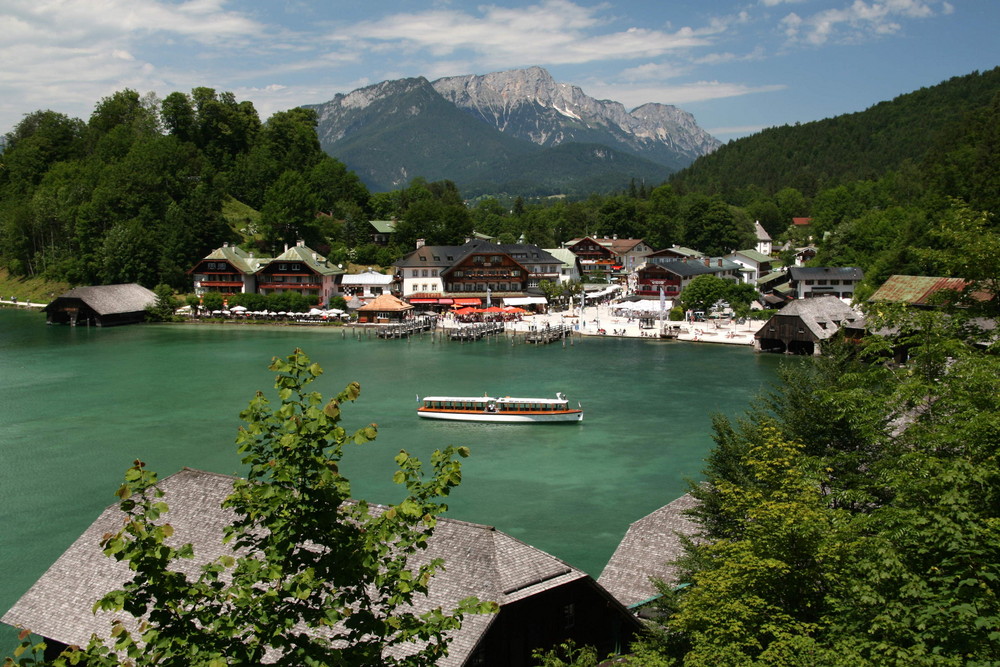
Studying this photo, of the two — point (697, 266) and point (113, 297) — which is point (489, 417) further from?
point (697, 266)

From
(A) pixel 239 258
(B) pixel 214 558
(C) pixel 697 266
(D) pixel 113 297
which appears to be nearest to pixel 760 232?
(C) pixel 697 266

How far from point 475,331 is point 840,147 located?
112170 mm

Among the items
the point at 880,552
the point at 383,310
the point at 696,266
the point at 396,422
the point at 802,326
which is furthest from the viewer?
the point at 696,266

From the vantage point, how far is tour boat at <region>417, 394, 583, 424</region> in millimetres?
28609

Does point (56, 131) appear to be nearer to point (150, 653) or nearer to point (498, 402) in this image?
point (498, 402)

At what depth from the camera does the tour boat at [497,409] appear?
2861cm

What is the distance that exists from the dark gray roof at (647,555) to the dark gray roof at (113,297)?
50179 mm

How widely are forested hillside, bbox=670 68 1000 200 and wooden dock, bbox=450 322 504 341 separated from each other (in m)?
80.0

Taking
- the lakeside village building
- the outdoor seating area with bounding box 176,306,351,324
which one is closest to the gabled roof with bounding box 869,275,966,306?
the lakeside village building

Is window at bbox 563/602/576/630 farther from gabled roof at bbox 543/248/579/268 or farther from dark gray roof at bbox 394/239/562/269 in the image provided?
gabled roof at bbox 543/248/579/268

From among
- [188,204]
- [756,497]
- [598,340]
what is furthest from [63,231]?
[756,497]

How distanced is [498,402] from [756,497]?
19.5 m

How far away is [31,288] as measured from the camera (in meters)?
68.3

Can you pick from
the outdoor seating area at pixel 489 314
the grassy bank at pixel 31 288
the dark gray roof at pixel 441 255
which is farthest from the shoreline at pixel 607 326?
the grassy bank at pixel 31 288
